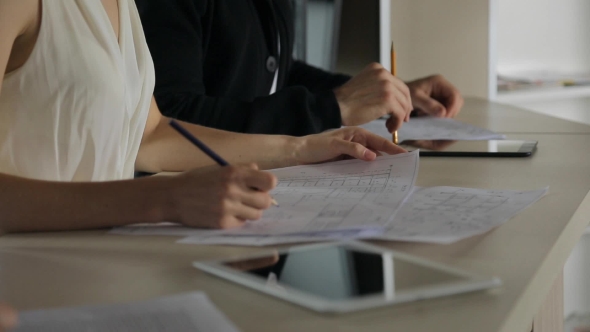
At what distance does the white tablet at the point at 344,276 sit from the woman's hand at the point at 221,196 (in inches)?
4.3

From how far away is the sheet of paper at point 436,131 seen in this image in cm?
134

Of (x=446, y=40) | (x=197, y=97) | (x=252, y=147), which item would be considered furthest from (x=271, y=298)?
(x=446, y=40)

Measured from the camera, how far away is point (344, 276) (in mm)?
521

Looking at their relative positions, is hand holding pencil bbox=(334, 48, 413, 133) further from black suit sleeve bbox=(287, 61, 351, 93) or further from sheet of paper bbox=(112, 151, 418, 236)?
black suit sleeve bbox=(287, 61, 351, 93)

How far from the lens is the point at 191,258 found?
0.62m

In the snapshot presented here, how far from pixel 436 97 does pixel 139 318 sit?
4.29 feet

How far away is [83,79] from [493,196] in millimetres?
490

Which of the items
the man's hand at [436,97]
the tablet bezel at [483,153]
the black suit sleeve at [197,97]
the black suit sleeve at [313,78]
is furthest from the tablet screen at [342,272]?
the black suit sleeve at [313,78]

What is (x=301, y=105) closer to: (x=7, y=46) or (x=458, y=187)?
(x=458, y=187)

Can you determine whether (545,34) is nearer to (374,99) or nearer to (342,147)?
(374,99)

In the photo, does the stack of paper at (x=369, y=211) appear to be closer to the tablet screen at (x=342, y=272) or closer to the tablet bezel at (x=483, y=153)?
the tablet screen at (x=342, y=272)

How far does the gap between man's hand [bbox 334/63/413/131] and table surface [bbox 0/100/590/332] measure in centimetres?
47

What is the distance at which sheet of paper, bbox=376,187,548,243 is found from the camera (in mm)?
661

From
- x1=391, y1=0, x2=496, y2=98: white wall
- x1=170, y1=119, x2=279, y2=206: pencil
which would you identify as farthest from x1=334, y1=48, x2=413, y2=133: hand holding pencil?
x1=391, y1=0, x2=496, y2=98: white wall
